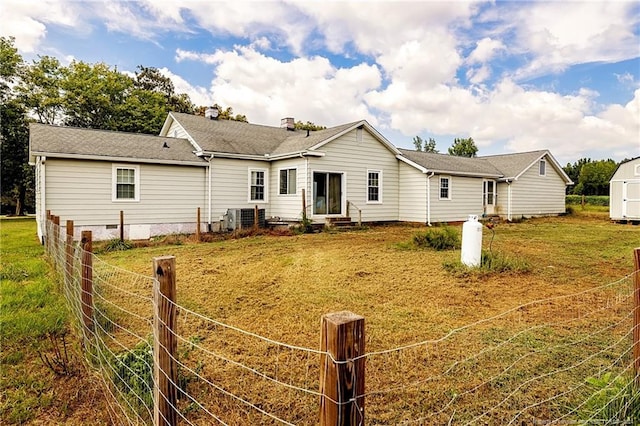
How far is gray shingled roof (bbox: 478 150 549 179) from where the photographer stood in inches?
830

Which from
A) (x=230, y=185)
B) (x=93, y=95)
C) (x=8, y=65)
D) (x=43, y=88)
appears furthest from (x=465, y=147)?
(x=8, y=65)

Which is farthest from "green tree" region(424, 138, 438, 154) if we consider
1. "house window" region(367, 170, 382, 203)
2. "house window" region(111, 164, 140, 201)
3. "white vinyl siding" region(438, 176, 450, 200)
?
"house window" region(111, 164, 140, 201)

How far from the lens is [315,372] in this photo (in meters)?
3.39

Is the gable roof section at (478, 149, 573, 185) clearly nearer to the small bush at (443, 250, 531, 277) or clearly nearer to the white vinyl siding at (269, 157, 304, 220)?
Answer: the white vinyl siding at (269, 157, 304, 220)

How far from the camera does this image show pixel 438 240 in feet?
31.7

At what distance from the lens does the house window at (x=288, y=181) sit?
49.9ft

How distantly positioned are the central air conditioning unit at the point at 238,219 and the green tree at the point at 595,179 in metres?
37.1

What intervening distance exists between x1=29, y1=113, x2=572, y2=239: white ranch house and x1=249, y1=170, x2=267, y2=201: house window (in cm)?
4

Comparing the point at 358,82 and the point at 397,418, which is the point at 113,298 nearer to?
the point at 397,418

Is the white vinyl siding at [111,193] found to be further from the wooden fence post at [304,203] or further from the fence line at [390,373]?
the fence line at [390,373]

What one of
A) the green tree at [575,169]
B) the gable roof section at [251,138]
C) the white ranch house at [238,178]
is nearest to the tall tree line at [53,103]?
the gable roof section at [251,138]

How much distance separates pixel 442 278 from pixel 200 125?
1381 centimetres

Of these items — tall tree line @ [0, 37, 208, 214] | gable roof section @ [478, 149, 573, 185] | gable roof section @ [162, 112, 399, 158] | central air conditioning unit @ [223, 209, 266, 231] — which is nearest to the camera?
central air conditioning unit @ [223, 209, 266, 231]

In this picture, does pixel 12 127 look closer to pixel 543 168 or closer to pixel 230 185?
pixel 230 185
